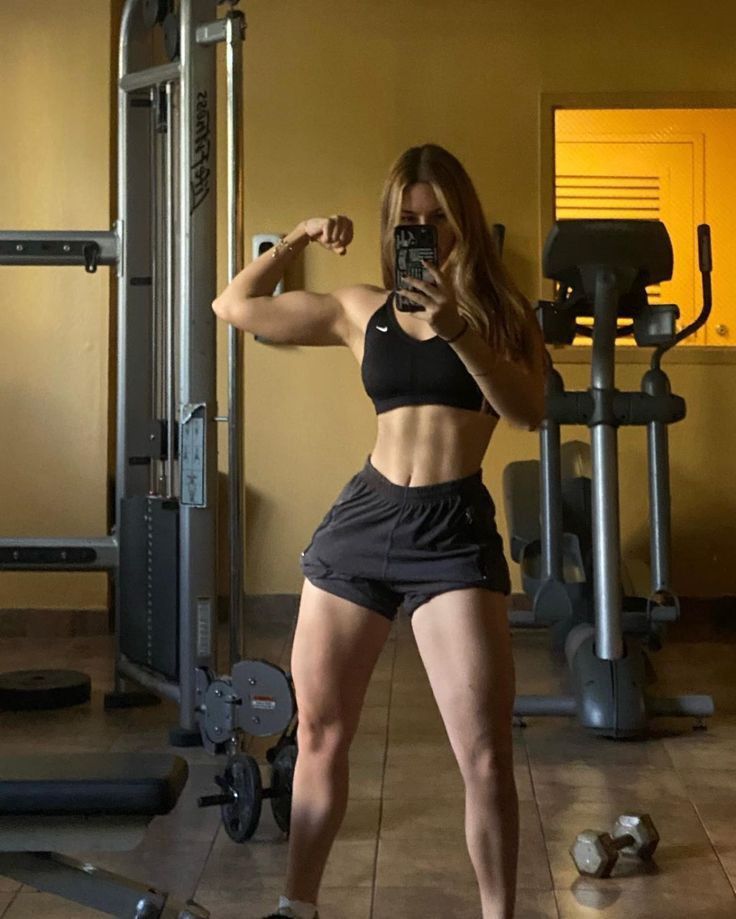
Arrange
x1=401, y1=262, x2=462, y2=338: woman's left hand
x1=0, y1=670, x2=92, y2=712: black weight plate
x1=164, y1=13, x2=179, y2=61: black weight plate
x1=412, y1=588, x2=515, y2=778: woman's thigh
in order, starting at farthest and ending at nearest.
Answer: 1. x1=0, y1=670, x2=92, y2=712: black weight plate
2. x1=164, y1=13, x2=179, y2=61: black weight plate
3. x1=412, y1=588, x2=515, y2=778: woman's thigh
4. x1=401, y1=262, x2=462, y2=338: woman's left hand

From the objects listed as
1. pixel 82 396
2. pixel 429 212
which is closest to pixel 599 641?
pixel 429 212

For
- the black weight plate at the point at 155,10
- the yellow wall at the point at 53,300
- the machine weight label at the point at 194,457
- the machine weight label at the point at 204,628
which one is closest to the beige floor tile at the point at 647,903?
the machine weight label at the point at 204,628

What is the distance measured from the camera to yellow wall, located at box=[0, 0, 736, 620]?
5.75 metres

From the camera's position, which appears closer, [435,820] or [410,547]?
[410,547]

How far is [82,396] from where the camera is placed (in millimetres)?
5762

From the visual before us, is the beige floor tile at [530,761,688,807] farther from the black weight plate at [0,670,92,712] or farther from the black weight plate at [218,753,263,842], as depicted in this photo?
the black weight plate at [0,670,92,712]

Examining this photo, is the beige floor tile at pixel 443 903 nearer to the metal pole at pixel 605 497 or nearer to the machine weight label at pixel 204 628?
the machine weight label at pixel 204 628

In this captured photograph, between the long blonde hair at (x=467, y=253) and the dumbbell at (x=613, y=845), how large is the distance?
120 centimetres

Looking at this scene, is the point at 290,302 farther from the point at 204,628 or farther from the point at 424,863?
the point at 204,628

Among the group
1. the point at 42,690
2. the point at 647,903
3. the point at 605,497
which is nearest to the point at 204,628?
the point at 42,690

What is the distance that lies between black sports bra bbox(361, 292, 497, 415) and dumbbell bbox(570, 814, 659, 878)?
1.13 meters

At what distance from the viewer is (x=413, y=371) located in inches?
84.1

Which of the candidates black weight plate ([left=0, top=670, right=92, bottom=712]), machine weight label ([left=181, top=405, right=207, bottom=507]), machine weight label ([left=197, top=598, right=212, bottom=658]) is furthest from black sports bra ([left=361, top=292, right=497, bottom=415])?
black weight plate ([left=0, top=670, right=92, bottom=712])

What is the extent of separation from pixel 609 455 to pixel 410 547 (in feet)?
6.96
